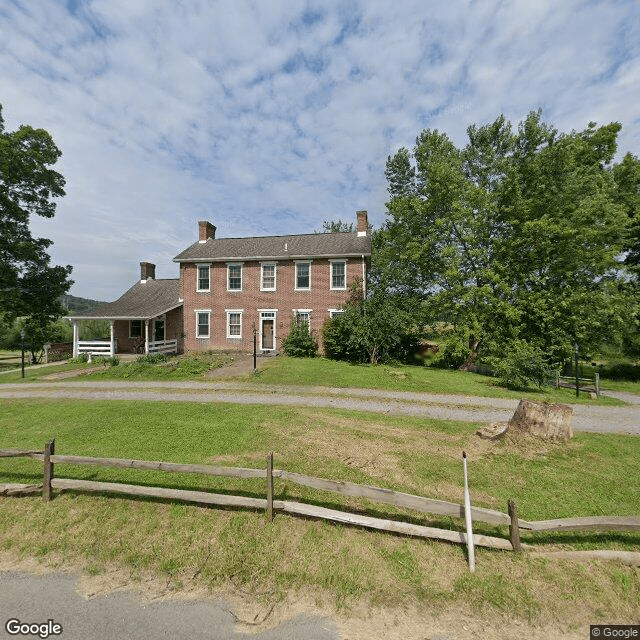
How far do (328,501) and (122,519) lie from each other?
3391 millimetres

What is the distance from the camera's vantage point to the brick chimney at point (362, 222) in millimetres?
25156

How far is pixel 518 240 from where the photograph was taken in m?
18.9

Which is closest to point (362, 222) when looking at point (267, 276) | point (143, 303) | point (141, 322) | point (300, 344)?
point (267, 276)

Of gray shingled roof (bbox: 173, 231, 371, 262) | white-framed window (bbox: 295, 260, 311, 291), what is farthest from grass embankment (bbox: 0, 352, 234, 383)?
gray shingled roof (bbox: 173, 231, 371, 262)

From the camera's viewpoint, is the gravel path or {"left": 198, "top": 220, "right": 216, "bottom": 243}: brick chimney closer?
the gravel path

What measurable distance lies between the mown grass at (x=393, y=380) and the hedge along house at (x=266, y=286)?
6.14 metres

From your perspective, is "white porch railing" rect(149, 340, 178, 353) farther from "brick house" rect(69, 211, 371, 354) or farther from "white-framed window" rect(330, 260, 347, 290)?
"white-framed window" rect(330, 260, 347, 290)

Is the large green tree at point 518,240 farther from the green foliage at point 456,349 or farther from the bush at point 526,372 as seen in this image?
the bush at point 526,372

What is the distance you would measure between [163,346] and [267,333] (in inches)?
333

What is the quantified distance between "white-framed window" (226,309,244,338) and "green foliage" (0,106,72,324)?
557 inches

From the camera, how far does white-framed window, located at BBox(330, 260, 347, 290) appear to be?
926 inches

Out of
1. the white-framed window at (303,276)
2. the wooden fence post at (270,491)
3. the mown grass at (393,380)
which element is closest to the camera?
the wooden fence post at (270,491)

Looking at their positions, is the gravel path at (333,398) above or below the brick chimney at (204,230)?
below

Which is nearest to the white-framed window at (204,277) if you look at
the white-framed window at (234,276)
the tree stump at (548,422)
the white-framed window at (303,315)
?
the white-framed window at (234,276)
